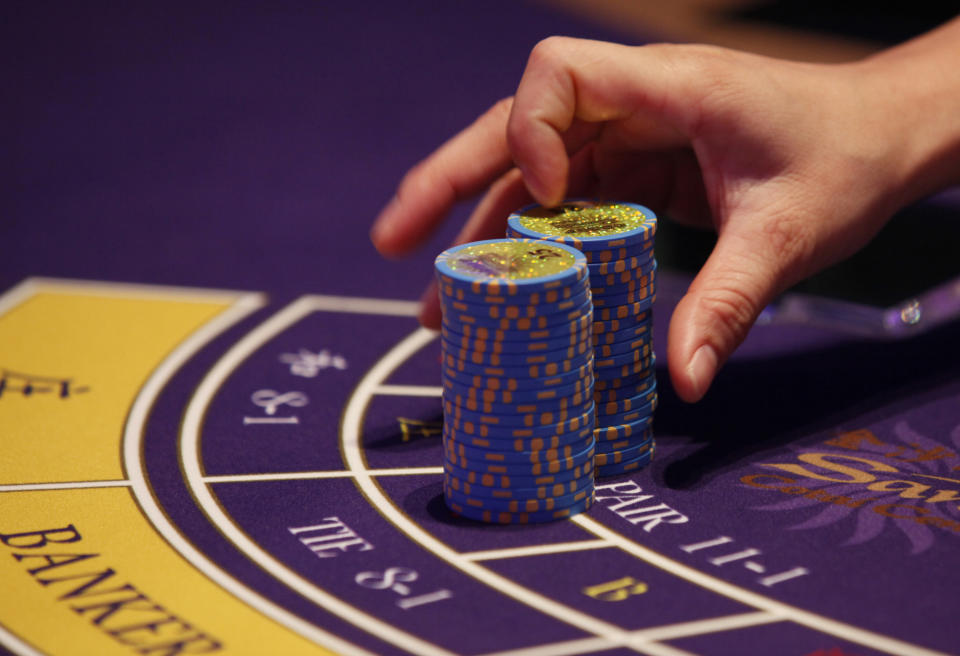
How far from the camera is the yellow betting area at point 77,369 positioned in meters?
2.11

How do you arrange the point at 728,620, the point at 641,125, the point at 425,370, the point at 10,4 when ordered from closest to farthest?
the point at 728,620 < the point at 641,125 < the point at 425,370 < the point at 10,4

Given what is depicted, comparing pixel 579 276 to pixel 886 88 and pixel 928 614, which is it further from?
pixel 886 88

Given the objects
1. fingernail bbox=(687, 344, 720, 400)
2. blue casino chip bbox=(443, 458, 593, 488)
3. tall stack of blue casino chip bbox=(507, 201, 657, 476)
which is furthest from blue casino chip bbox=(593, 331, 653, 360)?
blue casino chip bbox=(443, 458, 593, 488)

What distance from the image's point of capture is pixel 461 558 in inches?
69.7

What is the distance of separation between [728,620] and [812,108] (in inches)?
39.9

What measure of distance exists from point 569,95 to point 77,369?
108cm

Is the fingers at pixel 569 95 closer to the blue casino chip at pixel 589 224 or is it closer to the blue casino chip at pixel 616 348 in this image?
the blue casino chip at pixel 589 224

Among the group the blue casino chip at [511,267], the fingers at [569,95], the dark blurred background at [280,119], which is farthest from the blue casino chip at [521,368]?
the dark blurred background at [280,119]

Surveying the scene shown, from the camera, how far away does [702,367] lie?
1.98 m

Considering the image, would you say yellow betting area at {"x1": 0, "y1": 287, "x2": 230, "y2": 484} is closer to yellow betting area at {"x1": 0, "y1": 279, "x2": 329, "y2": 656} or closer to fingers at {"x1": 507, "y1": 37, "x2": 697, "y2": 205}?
yellow betting area at {"x1": 0, "y1": 279, "x2": 329, "y2": 656}

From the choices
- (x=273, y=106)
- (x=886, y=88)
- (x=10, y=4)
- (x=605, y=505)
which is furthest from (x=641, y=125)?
(x=10, y=4)

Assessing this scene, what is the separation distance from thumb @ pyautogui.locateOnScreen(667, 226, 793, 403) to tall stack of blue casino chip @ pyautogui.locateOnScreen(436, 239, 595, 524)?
164 mm

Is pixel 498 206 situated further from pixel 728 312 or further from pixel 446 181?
pixel 728 312

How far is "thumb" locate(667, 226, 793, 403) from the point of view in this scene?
6.46 ft
